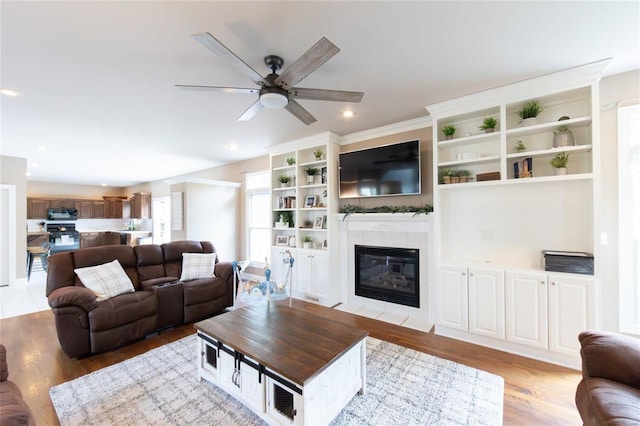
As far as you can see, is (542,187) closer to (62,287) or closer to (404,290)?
(404,290)

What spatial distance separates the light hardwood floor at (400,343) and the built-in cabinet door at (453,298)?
0.21m

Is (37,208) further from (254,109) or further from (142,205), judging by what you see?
(254,109)

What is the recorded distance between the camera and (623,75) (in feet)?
8.00

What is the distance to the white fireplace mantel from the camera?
349 cm

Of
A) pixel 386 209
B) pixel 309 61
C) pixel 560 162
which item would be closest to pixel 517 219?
pixel 560 162

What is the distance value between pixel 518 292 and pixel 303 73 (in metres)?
2.88

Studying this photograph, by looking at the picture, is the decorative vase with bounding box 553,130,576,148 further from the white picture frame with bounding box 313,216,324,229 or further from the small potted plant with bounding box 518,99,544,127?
the white picture frame with bounding box 313,216,324,229

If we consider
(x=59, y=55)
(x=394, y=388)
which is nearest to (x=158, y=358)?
(x=394, y=388)

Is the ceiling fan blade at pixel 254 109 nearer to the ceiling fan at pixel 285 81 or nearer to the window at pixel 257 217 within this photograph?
the ceiling fan at pixel 285 81

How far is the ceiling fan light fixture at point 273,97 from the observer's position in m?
1.98

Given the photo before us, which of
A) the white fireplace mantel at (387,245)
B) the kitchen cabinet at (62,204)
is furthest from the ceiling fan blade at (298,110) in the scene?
the kitchen cabinet at (62,204)

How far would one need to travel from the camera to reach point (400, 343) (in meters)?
2.90

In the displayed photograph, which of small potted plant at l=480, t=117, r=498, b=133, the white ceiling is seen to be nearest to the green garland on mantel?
small potted plant at l=480, t=117, r=498, b=133

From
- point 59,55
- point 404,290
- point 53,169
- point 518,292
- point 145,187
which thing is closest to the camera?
point 59,55
